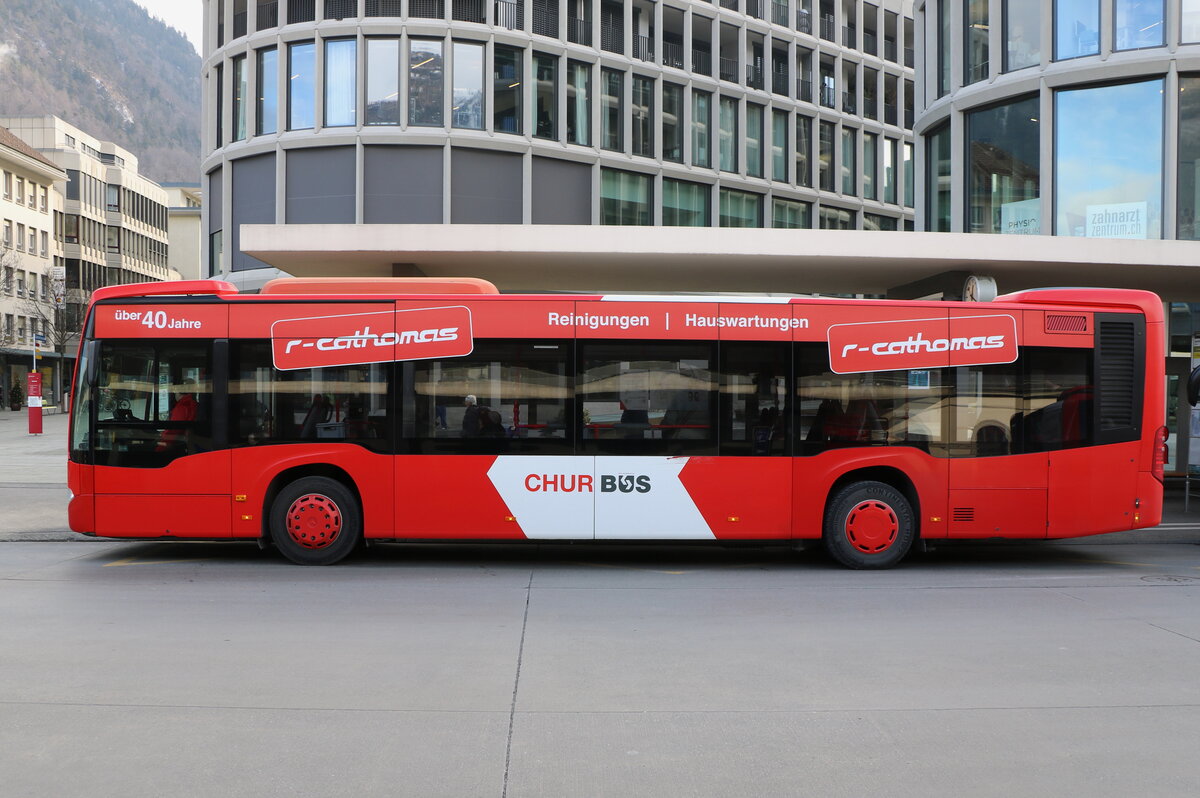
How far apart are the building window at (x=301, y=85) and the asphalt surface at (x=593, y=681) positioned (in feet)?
83.4

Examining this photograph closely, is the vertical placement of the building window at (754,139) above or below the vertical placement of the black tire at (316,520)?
above

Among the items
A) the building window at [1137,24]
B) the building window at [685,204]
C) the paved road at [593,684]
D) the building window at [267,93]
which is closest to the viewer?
the paved road at [593,684]

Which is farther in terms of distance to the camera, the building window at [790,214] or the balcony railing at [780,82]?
the balcony railing at [780,82]

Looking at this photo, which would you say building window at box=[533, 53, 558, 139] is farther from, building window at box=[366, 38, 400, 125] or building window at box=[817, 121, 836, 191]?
building window at box=[817, 121, 836, 191]

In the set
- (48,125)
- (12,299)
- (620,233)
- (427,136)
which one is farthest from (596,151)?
(48,125)

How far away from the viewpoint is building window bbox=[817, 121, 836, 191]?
153 feet

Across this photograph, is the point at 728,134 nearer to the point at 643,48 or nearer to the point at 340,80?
the point at 643,48

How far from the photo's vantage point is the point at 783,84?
148ft

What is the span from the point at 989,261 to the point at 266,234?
11429mm

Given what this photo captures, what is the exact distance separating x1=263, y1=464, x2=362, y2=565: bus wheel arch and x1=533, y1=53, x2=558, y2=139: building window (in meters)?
26.1

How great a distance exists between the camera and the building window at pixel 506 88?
114 ft

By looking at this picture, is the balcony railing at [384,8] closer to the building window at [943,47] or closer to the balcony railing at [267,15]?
the balcony railing at [267,15]

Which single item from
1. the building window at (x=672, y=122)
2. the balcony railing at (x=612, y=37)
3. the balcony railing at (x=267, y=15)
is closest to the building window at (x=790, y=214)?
the building window at (x=672, y=122)

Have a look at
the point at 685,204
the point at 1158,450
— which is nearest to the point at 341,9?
the point at 685,204
